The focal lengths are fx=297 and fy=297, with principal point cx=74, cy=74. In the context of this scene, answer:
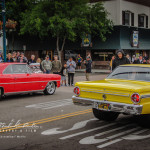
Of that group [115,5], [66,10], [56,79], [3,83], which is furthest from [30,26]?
[3,83]

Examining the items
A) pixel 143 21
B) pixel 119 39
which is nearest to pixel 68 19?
pixel 119 39

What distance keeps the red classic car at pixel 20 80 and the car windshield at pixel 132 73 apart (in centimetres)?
500

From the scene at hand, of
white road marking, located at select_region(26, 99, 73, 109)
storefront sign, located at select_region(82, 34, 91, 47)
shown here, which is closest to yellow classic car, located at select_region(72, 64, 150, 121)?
white road marking, located at select_region(26, 99, 73, 109)

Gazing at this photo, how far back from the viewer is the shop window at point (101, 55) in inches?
1454

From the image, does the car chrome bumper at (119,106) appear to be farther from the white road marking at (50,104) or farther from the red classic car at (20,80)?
the red classic car at (20,80)

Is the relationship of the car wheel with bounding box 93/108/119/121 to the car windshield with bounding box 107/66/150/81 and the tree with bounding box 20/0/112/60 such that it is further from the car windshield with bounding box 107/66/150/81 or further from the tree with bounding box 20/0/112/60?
the tree with bounding box 20/0/112/60

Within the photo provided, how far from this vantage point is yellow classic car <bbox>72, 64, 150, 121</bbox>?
638 centimetres

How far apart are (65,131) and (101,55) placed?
31.2 m

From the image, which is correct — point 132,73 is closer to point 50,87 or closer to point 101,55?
point 50,87

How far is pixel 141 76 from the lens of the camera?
24.7 feet

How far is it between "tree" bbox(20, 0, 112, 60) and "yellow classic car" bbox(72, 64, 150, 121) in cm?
2472

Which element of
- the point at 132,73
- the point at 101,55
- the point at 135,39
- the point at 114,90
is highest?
the point at 135,39

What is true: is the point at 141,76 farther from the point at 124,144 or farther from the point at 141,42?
the point at 141,42

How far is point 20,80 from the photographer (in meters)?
12.0
